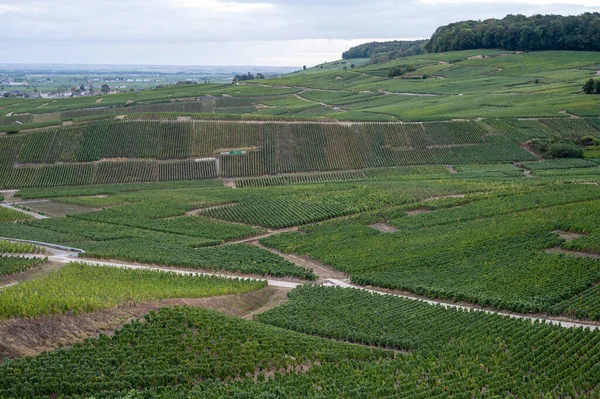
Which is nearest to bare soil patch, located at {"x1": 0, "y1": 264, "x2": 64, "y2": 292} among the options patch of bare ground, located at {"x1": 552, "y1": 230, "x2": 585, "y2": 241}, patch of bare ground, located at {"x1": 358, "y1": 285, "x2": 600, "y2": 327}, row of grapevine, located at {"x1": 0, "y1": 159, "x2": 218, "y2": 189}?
patch of bare ground, located at {"x1": 358, "y1": 285, "x2": 600, "y2": 327}

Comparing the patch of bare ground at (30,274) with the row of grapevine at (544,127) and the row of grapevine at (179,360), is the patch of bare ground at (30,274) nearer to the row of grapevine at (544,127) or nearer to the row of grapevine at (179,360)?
the row of grapevine at (179,360)

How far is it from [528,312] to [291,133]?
65.2m

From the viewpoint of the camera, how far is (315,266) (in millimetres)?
52562

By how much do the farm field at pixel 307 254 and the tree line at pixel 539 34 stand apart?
5430cm

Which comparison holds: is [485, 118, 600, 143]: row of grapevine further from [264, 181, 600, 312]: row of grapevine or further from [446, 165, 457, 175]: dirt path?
[264, 181, 600, 312]: row of grapevine

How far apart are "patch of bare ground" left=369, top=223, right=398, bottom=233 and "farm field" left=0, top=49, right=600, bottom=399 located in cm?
33

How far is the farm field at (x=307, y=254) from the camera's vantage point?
31156 millimetres

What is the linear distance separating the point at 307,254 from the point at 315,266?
107 inches

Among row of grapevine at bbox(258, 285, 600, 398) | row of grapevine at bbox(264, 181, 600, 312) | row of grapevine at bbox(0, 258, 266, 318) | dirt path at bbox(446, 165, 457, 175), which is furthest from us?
dirt path at bbox(446, 165, 457, 175)

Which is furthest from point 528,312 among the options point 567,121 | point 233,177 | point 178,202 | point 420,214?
point 567,121

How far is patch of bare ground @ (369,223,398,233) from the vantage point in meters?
61.4

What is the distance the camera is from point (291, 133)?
332 feet

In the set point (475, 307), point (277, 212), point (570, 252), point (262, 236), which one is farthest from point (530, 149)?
point (475, 307)

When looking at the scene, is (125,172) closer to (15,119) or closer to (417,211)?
(417,211)
